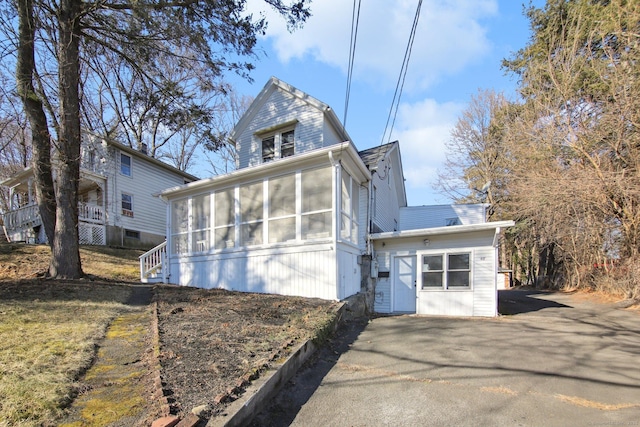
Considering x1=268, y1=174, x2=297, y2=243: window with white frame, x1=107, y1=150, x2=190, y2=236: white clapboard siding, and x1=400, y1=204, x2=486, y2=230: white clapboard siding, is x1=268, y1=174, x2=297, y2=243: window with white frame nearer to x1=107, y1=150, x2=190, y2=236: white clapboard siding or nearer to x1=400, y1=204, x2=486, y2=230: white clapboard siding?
x1=400, y1=204, x2=486, y2=230: white clapboard siding

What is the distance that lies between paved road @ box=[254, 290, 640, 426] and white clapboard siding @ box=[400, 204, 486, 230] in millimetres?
8019

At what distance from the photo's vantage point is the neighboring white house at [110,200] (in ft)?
51.6

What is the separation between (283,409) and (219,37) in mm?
10302

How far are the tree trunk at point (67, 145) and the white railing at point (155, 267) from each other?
2.52m

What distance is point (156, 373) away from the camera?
9.98 ft

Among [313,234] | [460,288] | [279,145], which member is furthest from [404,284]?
[279,145]

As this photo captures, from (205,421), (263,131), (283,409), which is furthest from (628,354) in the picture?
(263,131)

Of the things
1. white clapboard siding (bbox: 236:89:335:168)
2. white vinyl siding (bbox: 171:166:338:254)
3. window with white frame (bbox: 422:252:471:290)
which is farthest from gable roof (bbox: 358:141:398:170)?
window with white frame (bbox: 422:252:471:290)

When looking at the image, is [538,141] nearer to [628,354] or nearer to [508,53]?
[508,53]

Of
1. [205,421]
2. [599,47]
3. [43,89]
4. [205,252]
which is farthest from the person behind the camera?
[599,47]

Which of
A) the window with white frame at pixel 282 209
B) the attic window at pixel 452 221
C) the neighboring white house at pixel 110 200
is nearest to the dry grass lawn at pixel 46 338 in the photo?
the window with white frame at pixel 282 209

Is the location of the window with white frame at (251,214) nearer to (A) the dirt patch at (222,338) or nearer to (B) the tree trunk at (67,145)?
(A) the dirt patch at (222,338)

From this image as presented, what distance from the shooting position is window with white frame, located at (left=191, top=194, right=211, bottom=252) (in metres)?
9.84

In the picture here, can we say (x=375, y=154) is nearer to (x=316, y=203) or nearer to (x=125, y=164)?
(x=316, y=203)
